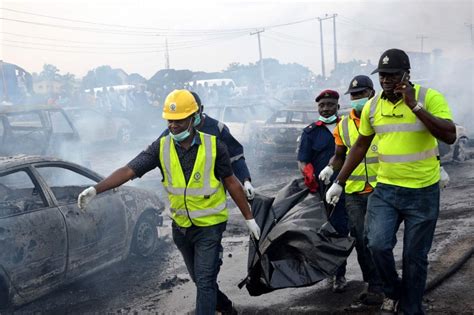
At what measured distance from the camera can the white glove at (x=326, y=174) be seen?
481 cm

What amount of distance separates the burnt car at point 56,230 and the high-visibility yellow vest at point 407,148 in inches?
Answer: 125

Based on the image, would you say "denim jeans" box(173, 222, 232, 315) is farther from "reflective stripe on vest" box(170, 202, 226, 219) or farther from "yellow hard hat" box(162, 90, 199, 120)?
"yellow hard hat" box(162, 90, 199, 120)

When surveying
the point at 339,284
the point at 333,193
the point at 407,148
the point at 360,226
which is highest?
the point at 407,148

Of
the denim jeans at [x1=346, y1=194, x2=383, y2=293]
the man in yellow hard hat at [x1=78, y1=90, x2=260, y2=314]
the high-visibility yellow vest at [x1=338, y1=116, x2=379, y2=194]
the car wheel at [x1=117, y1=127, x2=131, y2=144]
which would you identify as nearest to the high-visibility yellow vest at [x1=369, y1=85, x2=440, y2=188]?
the high-visibility yellow vest at [x1=338, y1=116, x2=379, y2=194]

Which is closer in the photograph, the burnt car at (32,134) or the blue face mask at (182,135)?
the blue face mask at (182,135)

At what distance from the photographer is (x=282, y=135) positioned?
1292 cm

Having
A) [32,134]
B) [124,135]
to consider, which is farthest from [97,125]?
[32,134]

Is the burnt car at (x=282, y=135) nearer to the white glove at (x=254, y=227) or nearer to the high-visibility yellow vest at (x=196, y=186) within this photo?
the white glove at (x=254, y=227)

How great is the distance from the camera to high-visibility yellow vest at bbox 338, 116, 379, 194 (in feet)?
15.5

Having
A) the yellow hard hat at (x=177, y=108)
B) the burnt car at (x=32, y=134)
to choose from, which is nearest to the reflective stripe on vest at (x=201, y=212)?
the yellow hard hat at (x=177, y=108)

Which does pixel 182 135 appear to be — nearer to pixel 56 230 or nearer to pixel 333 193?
pixel 333 193

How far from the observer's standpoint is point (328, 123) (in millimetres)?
5258

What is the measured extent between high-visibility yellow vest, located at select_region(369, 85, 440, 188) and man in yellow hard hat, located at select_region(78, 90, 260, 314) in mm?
1095

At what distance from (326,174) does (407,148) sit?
1.06m
